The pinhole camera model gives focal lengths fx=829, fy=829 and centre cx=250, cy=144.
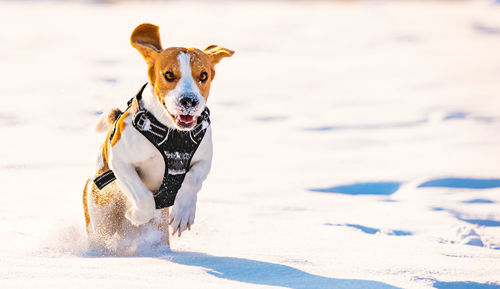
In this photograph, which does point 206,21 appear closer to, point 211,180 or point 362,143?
point 362,143

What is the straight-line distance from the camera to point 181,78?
13.1 ft

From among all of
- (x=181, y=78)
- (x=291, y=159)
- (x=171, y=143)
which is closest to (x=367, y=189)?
(x=291, y=159)

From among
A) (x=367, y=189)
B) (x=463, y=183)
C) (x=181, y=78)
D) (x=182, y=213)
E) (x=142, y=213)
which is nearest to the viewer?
(x=181, y=78)

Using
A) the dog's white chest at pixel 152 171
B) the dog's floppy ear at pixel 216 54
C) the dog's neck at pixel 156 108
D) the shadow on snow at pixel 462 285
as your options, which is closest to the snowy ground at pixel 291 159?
the shadow on snow at pixel 462 285

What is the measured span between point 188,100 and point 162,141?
0.37 metres

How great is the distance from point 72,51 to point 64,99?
181 inches

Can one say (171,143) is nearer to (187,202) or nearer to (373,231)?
(187,202)

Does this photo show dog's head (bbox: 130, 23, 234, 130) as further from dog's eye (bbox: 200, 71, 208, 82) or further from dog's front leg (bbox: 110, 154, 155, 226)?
dog's front leg (bbox: 110, 154, 155, 226)

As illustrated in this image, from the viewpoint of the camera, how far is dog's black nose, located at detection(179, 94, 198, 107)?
3.89 metres

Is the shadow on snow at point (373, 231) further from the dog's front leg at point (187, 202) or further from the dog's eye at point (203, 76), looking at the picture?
the dog's eye at point (203, 76)

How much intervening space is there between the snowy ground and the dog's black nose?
0.77 metres

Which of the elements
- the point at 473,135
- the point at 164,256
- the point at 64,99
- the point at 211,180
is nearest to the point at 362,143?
the point at 473,135

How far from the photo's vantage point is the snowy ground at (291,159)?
13.2ft

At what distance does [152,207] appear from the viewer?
4227mm
